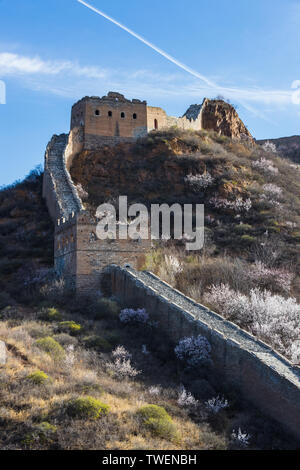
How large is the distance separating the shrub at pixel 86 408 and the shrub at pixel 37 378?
1.34 m

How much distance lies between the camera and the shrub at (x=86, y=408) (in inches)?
523

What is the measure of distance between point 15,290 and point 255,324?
10526mm

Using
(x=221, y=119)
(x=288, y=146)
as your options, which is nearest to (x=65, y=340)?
(x=221, y=119)

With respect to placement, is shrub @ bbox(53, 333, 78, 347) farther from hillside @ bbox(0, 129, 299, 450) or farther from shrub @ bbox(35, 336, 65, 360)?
shrub @ bbox(35, 336, 65, 360)

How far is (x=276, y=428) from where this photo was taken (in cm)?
1440

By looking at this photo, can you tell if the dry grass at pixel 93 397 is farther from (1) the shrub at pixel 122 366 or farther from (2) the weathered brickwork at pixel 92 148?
(2) the weathered brickwork at pixel 92 148

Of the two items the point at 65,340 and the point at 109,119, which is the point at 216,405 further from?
the point at 109,119

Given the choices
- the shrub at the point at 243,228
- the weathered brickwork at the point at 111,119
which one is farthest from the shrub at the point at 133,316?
the weathered brickwork at the point at 111,119

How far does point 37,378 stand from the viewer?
14.8 metres

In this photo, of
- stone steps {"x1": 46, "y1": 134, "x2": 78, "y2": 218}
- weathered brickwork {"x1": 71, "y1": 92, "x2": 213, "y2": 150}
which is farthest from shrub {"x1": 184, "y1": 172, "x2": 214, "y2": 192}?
stone steps {"x1": 46, "y1": 134, "x2": 78, "y2": 218}

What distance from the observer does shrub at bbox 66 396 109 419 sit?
523 inches

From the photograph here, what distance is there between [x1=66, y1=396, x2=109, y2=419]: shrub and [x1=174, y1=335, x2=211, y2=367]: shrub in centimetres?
400

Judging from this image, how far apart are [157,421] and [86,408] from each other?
64.2 inches
